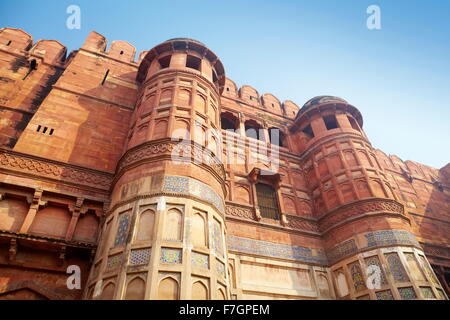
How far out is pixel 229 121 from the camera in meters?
15.1

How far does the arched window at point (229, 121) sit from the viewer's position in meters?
14.7

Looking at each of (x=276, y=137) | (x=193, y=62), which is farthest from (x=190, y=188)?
(x=276, y=137)

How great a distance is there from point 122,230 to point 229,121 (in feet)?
30.5

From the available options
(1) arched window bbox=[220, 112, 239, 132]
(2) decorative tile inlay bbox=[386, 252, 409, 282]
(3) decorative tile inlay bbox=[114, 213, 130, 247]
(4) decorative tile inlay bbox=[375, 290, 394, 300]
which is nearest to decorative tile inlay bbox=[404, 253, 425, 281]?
(2) decorative tile inlay bbox=[386, 252, 409, 282]

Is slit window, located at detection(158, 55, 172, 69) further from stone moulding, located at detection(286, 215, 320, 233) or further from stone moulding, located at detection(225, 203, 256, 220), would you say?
stone moulding, located at detection(286, 215, 320, 233)

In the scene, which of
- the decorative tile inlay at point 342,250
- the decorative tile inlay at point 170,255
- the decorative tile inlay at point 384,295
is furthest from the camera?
the decorative tile inlay at point 342,250

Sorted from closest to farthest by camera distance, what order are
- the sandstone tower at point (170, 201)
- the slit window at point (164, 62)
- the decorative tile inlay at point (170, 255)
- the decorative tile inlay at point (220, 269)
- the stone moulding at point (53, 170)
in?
the sandstone tower at point (170, 201) → the decorative tile inlay at point (170, 255) → the decorative tile inlay at point (220, 269) → the stone moulding at point (53, 170) → the slit window at point (164, 62)

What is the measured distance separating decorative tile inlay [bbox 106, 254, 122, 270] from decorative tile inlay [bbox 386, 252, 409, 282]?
7.99m

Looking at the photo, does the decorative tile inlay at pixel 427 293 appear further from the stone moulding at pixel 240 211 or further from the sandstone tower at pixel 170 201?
the sandstone tower at pixel 170 201

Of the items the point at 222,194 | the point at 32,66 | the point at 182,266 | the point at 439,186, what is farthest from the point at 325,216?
the point at 32,66

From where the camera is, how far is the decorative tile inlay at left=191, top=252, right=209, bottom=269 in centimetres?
644

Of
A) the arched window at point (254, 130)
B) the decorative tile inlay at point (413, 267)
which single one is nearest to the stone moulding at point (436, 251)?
the decorative tile inlay at point (413, 267)

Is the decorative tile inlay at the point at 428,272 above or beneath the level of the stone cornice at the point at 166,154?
beneath

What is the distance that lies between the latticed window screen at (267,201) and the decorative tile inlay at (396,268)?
12.9 ft
